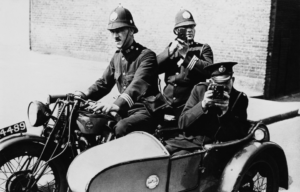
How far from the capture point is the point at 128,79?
4590 millimetres

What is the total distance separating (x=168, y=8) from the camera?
14.2 metres

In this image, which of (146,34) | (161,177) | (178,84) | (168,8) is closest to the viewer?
(161,177)

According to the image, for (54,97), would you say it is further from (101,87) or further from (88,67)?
(88,67)

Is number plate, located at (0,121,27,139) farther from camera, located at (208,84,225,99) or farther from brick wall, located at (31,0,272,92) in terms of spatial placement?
brick wall, located at (31,0,272,92)

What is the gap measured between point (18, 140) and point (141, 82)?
4.51 ft

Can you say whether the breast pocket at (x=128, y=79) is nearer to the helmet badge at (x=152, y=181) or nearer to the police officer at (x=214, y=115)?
the police officer at (x=214, y=115)

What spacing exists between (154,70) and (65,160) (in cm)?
138

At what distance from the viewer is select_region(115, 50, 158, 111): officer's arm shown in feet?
13.6

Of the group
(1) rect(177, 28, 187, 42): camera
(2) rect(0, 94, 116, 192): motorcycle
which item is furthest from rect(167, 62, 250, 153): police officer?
(1) rect(177, 28, 187, 42): camera

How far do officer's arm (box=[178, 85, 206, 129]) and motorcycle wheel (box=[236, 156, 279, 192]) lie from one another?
632 millimetres

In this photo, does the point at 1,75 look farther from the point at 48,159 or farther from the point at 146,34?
the point at 48,159

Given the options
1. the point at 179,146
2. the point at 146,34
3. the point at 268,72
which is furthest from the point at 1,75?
the point at 179,146

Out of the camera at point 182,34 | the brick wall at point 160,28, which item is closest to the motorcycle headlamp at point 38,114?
the camera at point 182,34

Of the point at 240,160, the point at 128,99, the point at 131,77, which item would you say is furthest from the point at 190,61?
the point at 240,160
